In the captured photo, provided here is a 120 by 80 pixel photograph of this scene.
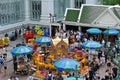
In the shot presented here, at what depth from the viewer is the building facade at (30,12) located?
3781 cm

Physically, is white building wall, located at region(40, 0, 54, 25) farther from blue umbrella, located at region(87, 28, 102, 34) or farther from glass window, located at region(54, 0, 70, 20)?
blue umbrella, located at region(87, 28, 102, 34)

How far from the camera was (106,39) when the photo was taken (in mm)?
32875

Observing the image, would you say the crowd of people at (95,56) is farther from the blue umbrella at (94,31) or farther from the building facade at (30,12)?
the building facade at (30,12)

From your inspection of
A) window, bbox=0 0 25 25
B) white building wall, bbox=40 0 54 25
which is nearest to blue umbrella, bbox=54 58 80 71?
window, bbox=0 0 25 25

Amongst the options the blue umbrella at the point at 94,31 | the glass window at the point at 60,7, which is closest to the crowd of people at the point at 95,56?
the blue umbrella at the point at 94,31

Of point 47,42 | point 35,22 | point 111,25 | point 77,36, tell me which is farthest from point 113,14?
point 35,22

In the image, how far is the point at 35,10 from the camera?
1644 inches

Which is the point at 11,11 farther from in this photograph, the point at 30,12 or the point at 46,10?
the point at 46,10

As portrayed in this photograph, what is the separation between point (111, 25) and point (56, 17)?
9.86 metres

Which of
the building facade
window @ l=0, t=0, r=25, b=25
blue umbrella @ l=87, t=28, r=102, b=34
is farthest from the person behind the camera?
the building facade

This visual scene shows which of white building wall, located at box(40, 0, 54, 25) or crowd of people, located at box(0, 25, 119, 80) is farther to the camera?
white building wall, located at box(40, 0, 54, 25)

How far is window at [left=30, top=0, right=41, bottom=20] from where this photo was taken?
4147cm

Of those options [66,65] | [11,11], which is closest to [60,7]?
[11,11]

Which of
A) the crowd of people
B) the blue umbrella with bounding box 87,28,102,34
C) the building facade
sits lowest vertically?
the crowd of people
